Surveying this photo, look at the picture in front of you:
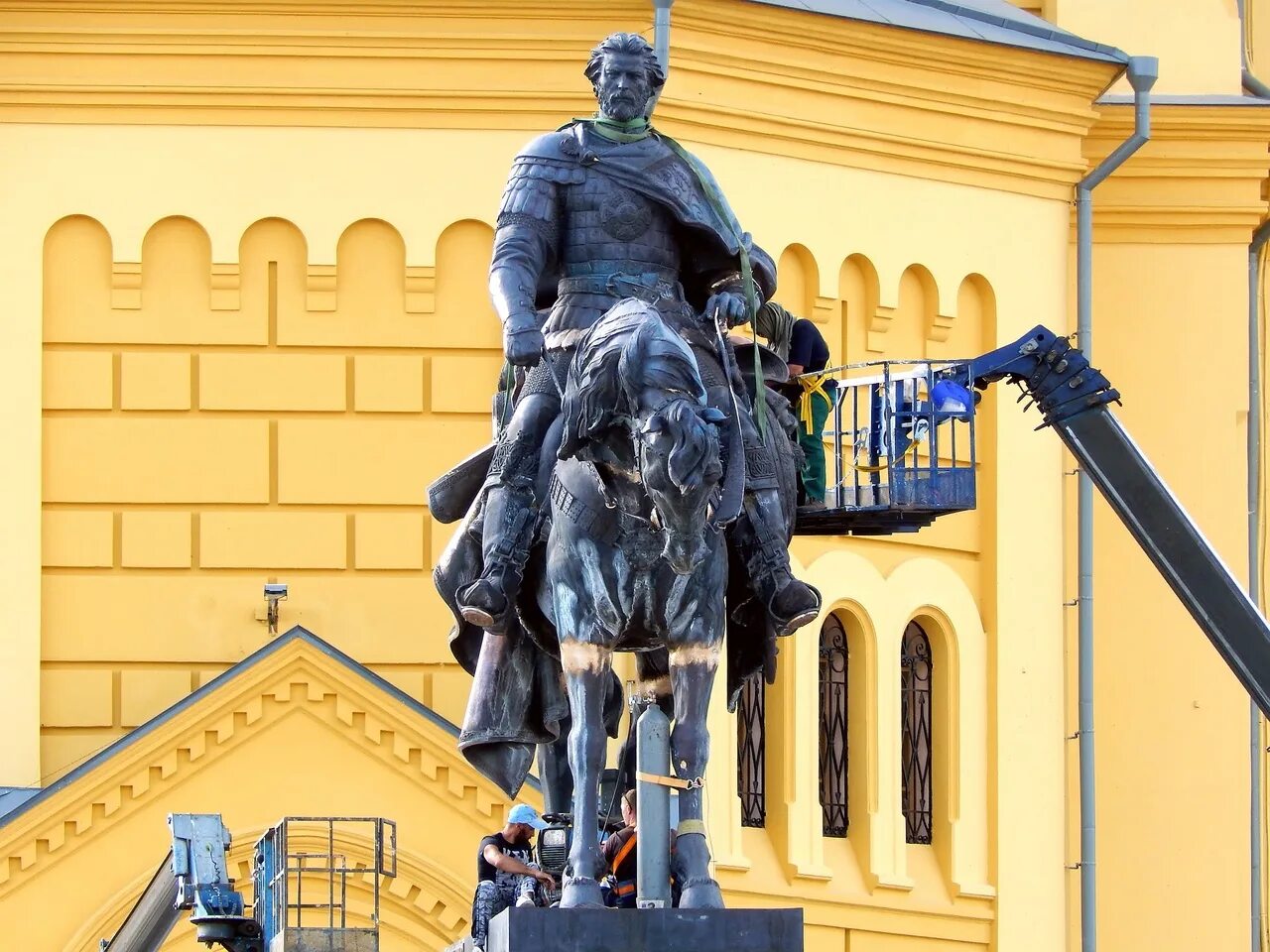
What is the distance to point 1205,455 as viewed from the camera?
94.1ft

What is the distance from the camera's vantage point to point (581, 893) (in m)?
14.0

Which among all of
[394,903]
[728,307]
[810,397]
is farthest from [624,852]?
[394,903]

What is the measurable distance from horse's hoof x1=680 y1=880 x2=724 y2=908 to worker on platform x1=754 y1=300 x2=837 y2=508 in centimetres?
226

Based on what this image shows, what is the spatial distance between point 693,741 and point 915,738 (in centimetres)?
1302

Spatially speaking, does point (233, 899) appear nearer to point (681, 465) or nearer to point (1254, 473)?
point (681, 465)

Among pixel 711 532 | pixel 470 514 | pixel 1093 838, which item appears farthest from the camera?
pixel 1093 838

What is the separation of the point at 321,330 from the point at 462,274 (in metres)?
0.89

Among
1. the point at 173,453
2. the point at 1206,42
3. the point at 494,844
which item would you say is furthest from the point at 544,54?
the point at 494,844

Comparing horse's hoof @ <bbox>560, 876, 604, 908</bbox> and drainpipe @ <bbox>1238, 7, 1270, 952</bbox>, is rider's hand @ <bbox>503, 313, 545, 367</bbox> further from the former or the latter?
drainpipe @ <bbox>1238, 7, 1270, 952</bbox>

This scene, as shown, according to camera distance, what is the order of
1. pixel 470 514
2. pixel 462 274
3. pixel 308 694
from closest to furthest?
pixel 470 514 < pixel 308 694 < pixel 462 274

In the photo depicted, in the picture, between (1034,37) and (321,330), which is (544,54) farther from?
(1034,37)

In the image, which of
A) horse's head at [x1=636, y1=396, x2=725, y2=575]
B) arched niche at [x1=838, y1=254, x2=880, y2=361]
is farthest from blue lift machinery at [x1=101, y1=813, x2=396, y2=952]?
arched niche at [x1=838, y1=254, x2=880, y2=361]

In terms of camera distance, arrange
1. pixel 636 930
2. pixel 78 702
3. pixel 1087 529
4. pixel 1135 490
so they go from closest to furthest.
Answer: pixel 636 930 → pixel 1135 490 → pixel 78 702 → pixel 1087 529

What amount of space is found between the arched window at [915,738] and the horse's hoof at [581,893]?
1307cm
